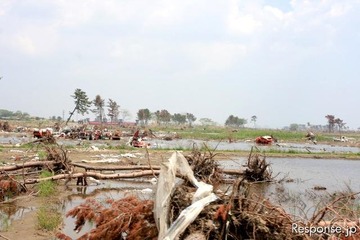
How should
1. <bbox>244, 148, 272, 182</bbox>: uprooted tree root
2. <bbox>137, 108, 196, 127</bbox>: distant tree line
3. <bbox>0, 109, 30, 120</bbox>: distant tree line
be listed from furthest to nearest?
<bbox>0, 109, 30, 120</bbox>: distant tree line, <bbox>137, 108, 196, 127</bbox>: distant tree line, <bbox>244, 148, 272, 182</bbox>: uprooted tree root

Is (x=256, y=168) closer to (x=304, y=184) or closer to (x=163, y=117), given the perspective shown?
(x=304, y=184)

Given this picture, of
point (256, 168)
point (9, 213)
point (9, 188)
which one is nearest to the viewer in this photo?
point (9, 213)

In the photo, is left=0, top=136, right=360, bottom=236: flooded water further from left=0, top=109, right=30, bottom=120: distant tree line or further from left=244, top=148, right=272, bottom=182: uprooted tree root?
left=0, top=109, right=30, bottom=120: distant tree line

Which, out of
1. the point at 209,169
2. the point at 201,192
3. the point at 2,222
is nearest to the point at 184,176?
the point at 201,192

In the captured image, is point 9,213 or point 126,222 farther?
point 9,213

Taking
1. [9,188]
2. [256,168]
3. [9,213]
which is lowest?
[9,213]

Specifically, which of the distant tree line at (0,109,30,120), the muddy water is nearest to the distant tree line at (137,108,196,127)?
the distant tree line at (0,109,30,120)

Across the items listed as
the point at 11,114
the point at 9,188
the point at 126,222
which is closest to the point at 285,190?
the point at 9,188

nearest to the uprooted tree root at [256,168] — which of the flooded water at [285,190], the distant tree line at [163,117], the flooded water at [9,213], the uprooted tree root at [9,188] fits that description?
the flooded water at [285,190]

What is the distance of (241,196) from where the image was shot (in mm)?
5281

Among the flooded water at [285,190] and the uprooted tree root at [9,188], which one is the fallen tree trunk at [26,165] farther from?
the flooded water at [285,190]

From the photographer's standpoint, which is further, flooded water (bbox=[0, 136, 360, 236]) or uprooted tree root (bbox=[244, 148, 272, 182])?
uprooted tree root (bbox=[244, 148, 272, 182])

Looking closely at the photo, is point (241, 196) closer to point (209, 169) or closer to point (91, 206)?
point (91, 206)

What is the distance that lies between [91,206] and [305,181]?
12.9m
